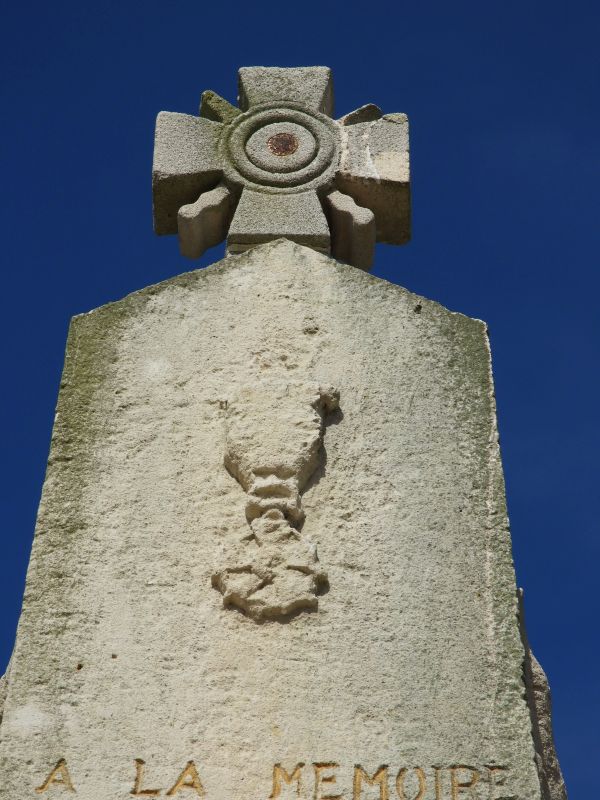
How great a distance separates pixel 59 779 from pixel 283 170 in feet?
8.83

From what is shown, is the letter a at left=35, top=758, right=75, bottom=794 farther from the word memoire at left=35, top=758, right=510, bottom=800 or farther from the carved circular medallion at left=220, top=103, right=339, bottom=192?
the carved circular medallion at left=220, top=103, right=339, bottom=192

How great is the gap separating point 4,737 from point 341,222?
2516 mm

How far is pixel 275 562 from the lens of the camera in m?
3.96

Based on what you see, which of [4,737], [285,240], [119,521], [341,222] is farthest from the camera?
[341,222]

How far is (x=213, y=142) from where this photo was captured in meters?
5.62

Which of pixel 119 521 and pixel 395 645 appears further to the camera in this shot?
pixel 119 521

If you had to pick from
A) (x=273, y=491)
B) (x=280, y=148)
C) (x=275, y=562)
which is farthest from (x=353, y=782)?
(x=280, y=148)

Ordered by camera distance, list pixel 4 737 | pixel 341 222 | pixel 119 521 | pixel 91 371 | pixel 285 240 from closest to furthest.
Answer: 1. pixel 4 737
2. pixel 119 521
3. pixel 91 371
4. pixel 285 240
5. pixel 341 222

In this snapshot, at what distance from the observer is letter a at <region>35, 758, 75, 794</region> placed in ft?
11.6

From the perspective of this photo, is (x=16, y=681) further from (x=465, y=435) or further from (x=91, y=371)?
(x=465, y=435)

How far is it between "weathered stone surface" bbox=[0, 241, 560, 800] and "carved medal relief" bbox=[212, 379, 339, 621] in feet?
0.08

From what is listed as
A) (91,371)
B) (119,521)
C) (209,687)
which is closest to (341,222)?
(91,371)

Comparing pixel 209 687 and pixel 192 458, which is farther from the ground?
pixel 192 458

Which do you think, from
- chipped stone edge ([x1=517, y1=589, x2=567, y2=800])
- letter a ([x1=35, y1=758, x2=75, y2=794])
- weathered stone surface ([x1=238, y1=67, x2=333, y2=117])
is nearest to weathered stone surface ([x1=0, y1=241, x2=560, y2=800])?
letter a ([x1=35, y1=758, x2=75, y2=794])
